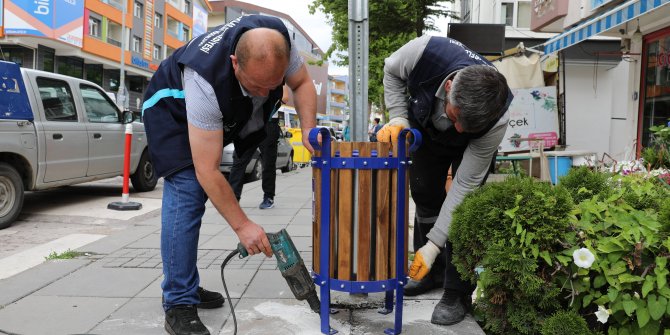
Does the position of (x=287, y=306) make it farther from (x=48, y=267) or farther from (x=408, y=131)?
(x=48, y=267)

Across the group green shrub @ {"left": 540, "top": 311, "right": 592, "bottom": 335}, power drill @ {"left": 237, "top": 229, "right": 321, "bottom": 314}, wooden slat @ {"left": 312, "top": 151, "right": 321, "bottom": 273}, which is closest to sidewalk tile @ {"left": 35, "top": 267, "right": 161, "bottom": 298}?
power drill @ {"left": 237, "top": 229, "right": 321, "bottom": 314}

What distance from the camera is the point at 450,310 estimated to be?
8.91ft

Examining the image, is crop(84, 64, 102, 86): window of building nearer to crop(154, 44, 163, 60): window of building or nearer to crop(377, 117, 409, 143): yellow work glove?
crop(154, 44, 163, 60): window of building

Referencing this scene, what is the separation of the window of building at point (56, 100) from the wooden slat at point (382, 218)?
5.20m

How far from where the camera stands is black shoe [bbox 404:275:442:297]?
3150 millimetres

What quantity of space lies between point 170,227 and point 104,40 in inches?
1359

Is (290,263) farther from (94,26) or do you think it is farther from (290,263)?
(94,26)

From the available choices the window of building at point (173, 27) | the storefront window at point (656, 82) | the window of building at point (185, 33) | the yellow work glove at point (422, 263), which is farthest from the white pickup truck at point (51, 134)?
the window of building at point (185, 33)

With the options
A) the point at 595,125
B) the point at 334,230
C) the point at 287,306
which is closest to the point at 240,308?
the point at 287,306

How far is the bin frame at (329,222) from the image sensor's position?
2.35 metres

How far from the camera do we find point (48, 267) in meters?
3.73

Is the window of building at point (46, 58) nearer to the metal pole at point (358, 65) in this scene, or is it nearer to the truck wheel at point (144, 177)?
the truck wheel at point (144, 177)

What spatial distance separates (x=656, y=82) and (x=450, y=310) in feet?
24.2

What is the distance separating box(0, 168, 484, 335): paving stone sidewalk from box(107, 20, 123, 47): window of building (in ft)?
111
